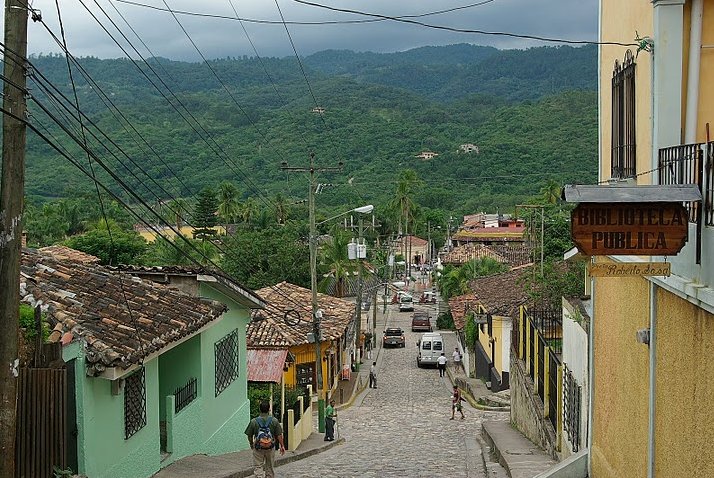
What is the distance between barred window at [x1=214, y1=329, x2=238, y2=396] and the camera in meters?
18.6

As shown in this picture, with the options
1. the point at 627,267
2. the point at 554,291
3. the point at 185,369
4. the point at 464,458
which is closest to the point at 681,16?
the point at 627,267

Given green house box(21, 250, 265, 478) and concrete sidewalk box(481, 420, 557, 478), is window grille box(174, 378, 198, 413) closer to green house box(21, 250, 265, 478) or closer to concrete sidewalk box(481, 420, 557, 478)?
green house box(21, 250, 265, 478)

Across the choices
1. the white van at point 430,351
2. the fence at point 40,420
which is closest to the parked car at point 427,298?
the white van at point 430,351

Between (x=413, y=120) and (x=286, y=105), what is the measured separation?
2107 centimetres

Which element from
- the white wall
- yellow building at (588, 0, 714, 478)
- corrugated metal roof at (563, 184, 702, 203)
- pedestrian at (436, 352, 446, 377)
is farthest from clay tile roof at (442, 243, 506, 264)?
corrugated metal roof at (563, 184, 702, 203)

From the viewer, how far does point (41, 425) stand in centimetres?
996

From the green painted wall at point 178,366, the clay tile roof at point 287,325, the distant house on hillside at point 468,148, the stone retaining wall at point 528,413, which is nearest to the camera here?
the green painted wall at point 178,366

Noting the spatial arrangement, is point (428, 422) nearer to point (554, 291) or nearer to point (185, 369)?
point (554, 291)

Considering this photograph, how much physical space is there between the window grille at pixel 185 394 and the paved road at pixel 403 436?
2.32 metres

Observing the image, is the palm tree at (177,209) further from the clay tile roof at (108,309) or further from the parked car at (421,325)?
the parked car at (421,325)

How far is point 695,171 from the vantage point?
6.62m

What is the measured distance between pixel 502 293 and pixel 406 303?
45.5 m

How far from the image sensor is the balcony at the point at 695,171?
6348 millimetres

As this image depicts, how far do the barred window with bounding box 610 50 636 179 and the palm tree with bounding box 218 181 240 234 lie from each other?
258 ft
